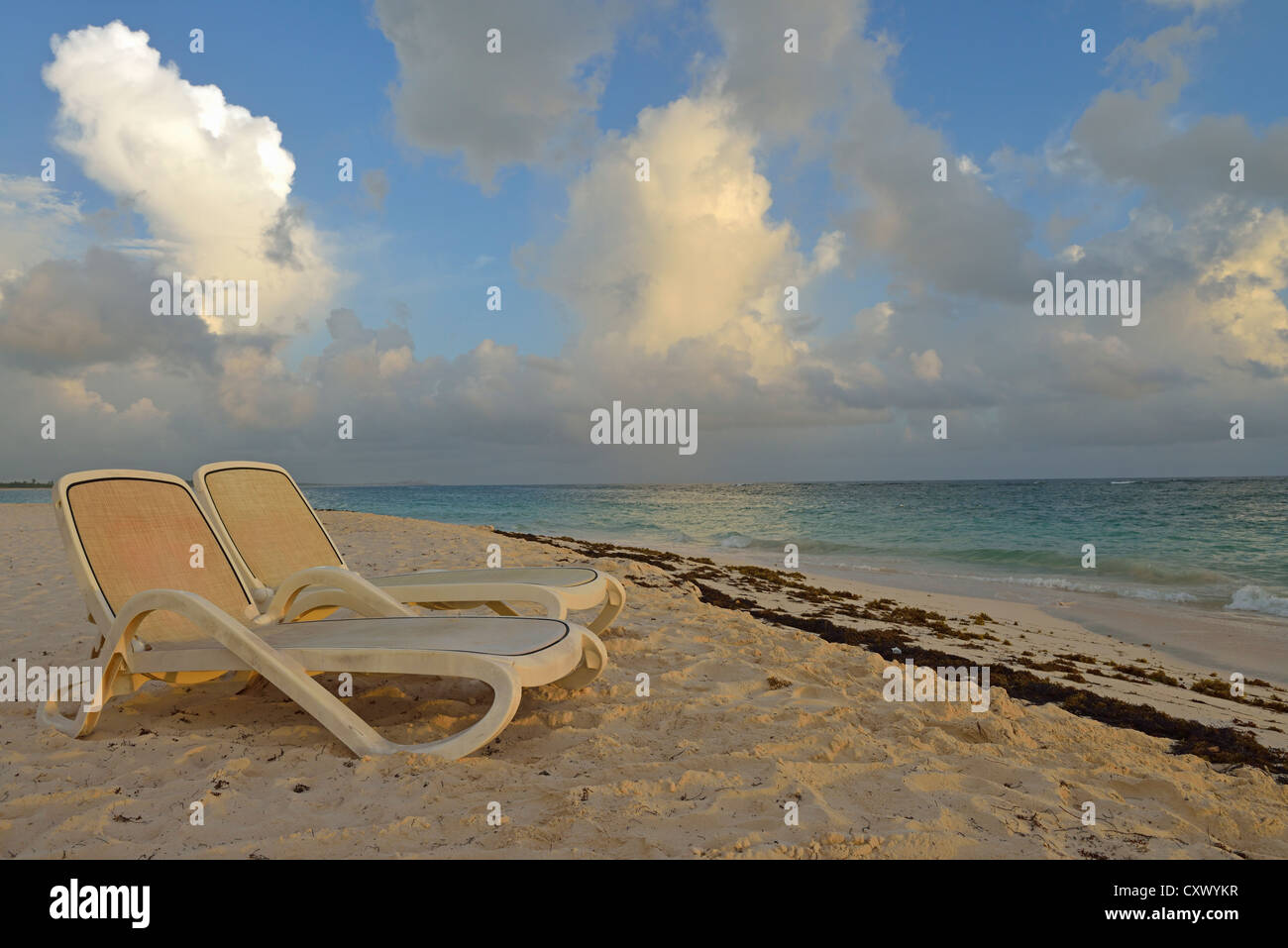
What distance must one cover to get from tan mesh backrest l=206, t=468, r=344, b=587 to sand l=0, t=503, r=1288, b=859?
0.99 meters

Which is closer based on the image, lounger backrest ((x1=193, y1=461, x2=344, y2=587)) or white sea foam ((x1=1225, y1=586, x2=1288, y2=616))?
lounger backrest ((x1=193, y1=461, x2=344, y2=587))

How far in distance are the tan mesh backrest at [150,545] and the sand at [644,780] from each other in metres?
0.55

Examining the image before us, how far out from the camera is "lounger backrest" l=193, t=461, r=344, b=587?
4.81 meters

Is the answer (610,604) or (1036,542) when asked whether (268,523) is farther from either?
(1036,542)

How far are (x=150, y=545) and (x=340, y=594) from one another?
41.1 inches

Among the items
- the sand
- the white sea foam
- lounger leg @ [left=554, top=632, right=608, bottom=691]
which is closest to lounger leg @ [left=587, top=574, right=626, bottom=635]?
the sand

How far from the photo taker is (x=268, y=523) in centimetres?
509

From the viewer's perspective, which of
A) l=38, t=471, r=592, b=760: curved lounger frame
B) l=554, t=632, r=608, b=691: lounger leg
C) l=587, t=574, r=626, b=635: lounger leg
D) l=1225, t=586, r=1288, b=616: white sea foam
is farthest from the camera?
l=1225, t=586, r=1288, b=616: white sea foam

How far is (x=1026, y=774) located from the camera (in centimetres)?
301

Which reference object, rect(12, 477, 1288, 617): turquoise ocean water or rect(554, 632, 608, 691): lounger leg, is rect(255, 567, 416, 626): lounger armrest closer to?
rect(554, 632, 608, 691): lounger leg

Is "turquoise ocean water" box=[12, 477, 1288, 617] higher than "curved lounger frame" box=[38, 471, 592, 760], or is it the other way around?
"curved lounger frame" box=[38, 471, 592, 760]

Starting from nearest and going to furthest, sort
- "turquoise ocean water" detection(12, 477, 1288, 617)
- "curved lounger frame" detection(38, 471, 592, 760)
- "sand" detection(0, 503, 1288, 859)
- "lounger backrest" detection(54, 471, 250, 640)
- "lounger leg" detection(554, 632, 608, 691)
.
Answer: "sand" detection(0, 503, 1288, 859)
"curved lounger frame" detection(38, 471, 592, 760)
"lounger backrest" detection(54, 471, 250, 640)
"lounger leg" detection(554, 632, 608, 691)
"turquoise ocean water" detection(12, 477, 1288, 617)

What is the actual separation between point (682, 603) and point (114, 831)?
5380 millimetres
